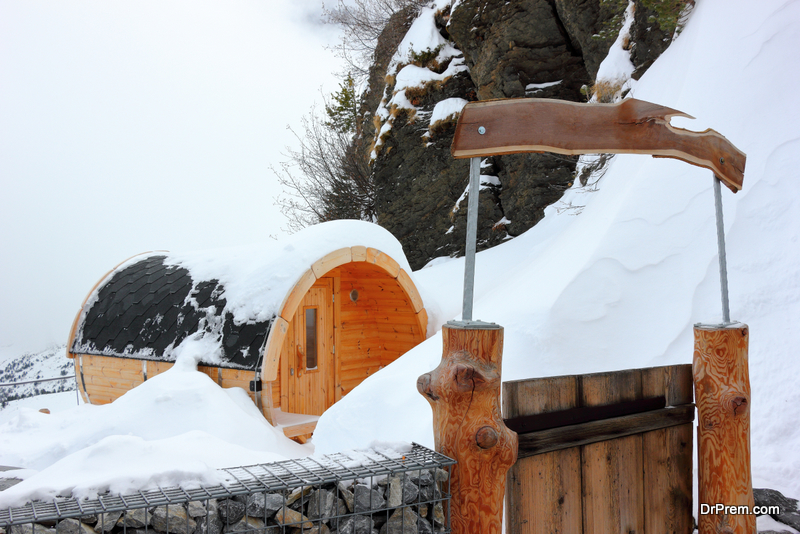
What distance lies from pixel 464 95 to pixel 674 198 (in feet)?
22.6

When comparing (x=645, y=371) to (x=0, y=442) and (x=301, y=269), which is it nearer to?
(x=301, y=269)

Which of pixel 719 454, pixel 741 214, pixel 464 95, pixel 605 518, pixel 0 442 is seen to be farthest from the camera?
pixel 464 95

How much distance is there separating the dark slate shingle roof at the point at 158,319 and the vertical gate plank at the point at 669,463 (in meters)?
3.84

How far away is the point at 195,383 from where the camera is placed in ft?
16.3

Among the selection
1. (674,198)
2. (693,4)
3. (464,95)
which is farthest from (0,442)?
(464,95)

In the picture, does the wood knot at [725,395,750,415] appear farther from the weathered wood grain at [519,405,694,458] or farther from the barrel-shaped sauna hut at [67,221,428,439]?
the barrel-shaped sauna hut at [67,221,428,439]

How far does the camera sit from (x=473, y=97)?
10.3 m

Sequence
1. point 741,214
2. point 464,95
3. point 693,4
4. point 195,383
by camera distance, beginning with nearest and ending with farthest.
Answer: point 741,214 → point 195,383 → point 693,4 → point 464,95

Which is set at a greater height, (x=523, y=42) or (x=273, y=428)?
(x=523, y=42)

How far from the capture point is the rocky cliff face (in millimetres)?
8820

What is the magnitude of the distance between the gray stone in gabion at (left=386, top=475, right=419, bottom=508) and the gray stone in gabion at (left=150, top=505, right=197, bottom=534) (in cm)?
56

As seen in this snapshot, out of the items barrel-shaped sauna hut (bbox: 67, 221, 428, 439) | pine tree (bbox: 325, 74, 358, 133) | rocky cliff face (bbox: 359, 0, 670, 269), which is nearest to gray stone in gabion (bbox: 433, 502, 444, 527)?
barrel-shaped sauna hut (bbox: 67, 221, 428, 439)

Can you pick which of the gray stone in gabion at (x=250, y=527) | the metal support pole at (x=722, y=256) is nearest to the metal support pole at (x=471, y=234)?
the gray stone in gabion at (x=250, y=527)

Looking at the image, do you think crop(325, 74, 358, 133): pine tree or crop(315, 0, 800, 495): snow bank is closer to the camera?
crop(315, 0, 800, 495): snow bank
